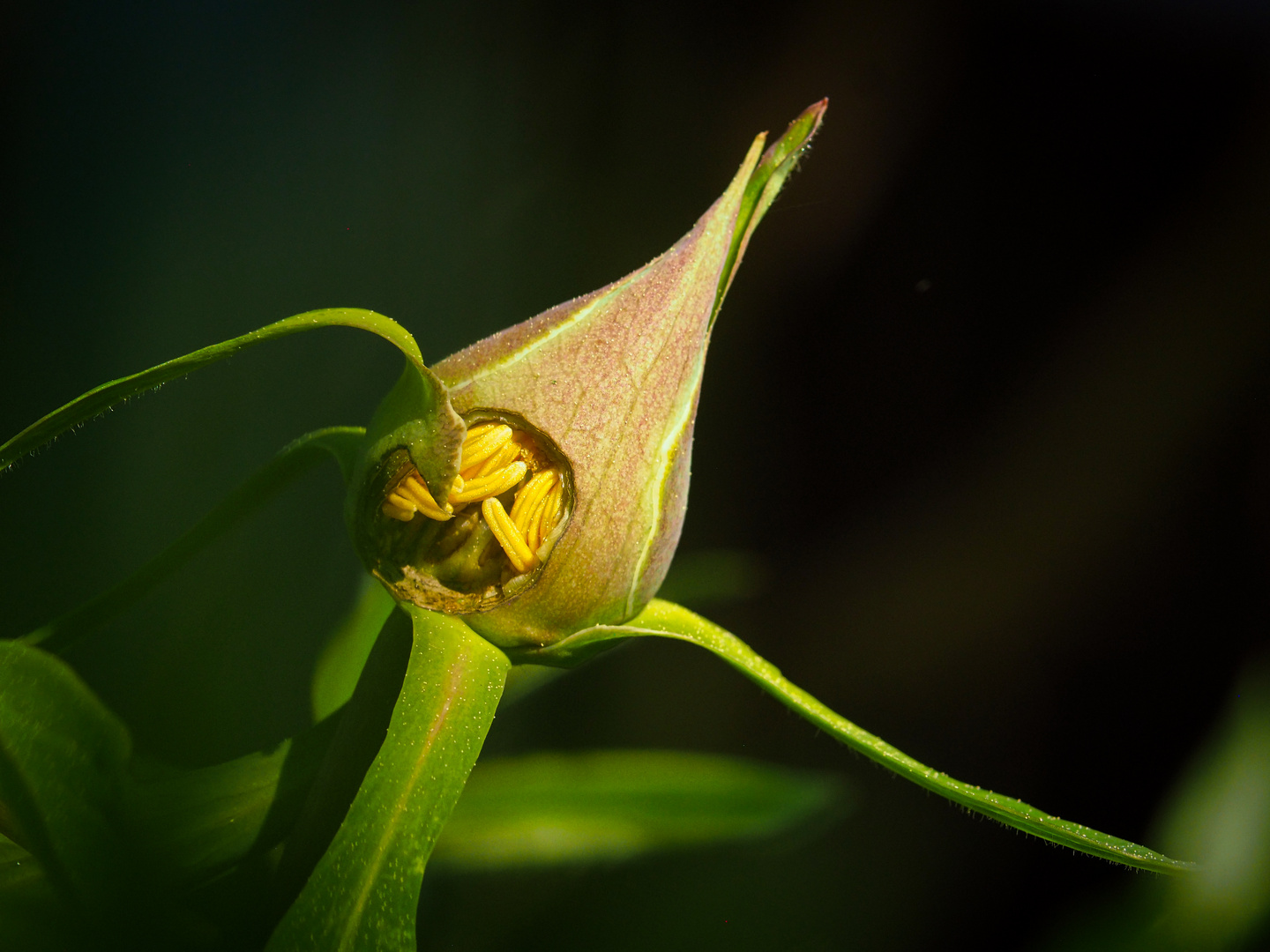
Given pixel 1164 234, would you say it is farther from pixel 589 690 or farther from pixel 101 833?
pixel 101 833

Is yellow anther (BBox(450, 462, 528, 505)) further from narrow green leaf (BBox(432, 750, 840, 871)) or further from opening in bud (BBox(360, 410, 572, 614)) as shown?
narrow green leaf (BBox(432, 750, 840, 871))

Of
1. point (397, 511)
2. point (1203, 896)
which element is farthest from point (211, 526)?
point (1203, 896)

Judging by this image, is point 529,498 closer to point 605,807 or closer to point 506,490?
point 506,490

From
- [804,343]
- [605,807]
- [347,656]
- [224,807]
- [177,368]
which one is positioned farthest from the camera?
[804,343]

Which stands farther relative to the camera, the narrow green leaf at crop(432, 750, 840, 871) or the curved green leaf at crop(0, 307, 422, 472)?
the narrow green leaf at crop(432, 750, 840, 871)

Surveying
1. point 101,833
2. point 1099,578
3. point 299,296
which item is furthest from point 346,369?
point 1099,578

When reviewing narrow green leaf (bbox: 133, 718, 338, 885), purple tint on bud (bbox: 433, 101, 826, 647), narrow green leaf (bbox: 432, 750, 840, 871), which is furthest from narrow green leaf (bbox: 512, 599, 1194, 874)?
narrow green leaf (bbox: 432, 750, 840, 871)

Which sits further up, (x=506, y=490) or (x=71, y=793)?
(x=506, y=490)
